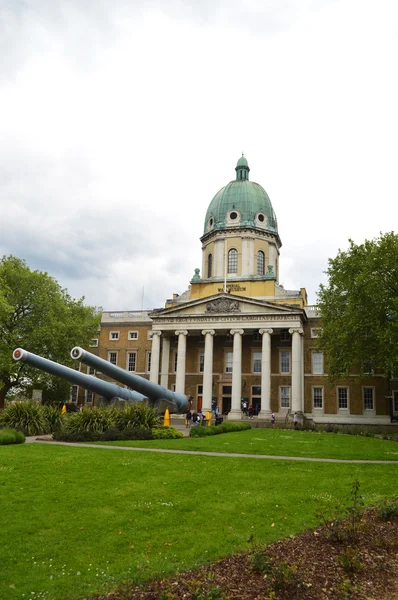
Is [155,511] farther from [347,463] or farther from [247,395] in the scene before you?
[247,395]

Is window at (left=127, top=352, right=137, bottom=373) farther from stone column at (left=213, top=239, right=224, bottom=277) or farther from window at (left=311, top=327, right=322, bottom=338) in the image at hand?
window at (left=311, top=327, right=322, bottom=338)

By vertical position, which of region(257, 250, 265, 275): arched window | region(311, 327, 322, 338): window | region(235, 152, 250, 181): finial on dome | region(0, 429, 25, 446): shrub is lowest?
region(0, 429, 25, 446): shrub

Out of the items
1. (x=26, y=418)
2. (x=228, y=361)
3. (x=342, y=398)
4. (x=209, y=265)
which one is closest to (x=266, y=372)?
(x=228, y=361)

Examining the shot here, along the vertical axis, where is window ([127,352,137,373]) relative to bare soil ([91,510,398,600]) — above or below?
above

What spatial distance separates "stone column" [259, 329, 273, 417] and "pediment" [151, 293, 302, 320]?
7.43 feet

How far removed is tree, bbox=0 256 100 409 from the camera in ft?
153

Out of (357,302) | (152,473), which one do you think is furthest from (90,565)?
(357,302)

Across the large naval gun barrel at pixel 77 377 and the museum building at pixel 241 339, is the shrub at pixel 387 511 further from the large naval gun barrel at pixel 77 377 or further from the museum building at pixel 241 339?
the museum building at pixel 241 339

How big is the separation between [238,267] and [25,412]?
36.6 metres

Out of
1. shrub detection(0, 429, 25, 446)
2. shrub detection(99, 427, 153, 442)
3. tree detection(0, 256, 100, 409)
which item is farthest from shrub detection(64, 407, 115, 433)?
tree detection(0, 256, 100, 409)

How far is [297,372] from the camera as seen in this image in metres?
50.0

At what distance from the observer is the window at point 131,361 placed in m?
62.2

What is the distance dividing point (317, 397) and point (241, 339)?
9.77 metres

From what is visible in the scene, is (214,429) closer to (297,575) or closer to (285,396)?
(285,396)
